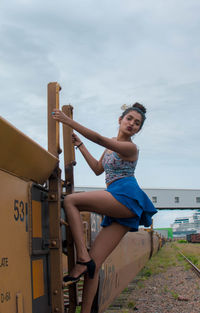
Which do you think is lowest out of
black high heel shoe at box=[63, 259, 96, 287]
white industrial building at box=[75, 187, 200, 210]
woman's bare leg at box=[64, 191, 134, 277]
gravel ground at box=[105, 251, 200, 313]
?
gravel ground at box=[105, 251, 200, 313]

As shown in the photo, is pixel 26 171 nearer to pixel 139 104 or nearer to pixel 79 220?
pixel 79 220

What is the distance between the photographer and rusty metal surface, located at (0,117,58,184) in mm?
1848

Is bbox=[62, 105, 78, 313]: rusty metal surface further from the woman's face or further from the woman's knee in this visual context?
the woman's face

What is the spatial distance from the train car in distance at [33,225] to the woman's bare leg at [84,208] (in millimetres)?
98

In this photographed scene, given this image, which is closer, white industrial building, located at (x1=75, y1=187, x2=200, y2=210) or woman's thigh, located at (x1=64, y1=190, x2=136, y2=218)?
woman's thigh, located at (x1=64, y1=190, x2=136, y2=218)

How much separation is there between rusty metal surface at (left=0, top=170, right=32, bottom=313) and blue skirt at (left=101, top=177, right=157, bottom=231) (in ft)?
2.24

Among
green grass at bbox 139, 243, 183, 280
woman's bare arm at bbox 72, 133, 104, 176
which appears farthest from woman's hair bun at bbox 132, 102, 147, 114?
green grass at bbox 139, 243, 183, 280

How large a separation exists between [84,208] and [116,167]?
38cm

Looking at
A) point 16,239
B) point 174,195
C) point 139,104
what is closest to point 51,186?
point 16,239

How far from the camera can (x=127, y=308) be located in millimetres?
5637

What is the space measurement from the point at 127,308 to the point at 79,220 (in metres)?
3.55

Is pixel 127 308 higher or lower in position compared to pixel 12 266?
lower

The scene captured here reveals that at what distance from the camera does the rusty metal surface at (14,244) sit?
1.83 meters

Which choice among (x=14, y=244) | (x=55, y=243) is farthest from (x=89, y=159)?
(x=14, y=244)
